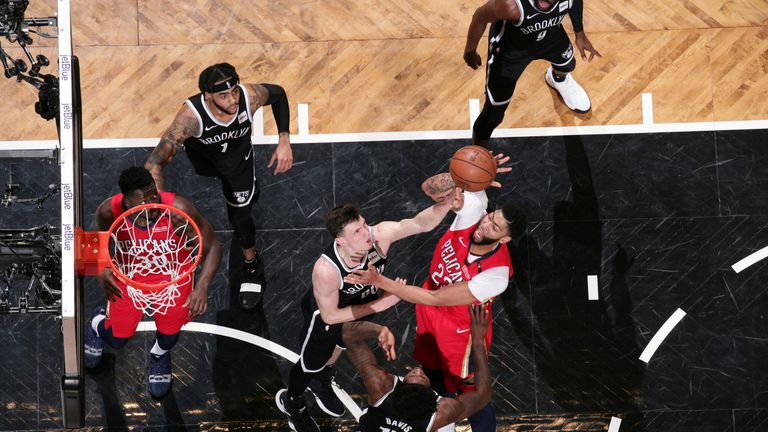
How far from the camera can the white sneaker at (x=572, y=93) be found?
813 cm

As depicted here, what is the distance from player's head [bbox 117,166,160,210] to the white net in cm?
8

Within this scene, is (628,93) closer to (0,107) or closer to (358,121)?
(358,121)

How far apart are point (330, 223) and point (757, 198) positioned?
4.30 metres

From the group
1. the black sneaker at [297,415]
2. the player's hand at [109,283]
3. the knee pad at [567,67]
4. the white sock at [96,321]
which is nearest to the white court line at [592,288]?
the knee pad at [567,67]

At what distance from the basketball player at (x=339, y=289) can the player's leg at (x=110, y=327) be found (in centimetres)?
145

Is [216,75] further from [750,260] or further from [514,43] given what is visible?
[750,260]

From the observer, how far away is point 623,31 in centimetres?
841

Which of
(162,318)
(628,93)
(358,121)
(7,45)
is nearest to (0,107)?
(7,45)

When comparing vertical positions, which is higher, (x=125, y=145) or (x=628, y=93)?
(x=628, y=93)

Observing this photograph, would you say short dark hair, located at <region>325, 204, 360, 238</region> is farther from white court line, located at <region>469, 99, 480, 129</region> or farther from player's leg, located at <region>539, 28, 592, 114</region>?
player's leg, located at <region>539, 28, 592, 114</region>

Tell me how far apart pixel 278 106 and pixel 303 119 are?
0.95 meters

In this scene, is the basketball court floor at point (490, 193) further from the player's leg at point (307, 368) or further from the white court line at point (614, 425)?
the player's leg at point (307, 368)

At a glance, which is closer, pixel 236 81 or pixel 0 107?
pixel 236 81

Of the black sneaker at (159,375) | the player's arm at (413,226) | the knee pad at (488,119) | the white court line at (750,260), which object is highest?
the knee pad at (488,119)
